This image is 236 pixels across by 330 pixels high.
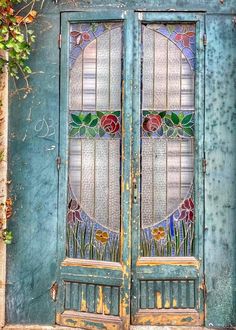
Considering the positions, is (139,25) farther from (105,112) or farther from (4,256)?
(4,256)

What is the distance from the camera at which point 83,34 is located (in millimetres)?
4086

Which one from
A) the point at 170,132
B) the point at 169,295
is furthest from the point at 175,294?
the point at 170,132

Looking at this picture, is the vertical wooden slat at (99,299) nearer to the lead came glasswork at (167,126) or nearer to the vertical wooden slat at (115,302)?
the vertical wooden slat at (115,302)

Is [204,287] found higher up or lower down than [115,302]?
higher up

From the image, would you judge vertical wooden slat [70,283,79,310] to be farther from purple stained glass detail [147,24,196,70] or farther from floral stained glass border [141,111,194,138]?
purple stained glass detail [147,24,196,70]

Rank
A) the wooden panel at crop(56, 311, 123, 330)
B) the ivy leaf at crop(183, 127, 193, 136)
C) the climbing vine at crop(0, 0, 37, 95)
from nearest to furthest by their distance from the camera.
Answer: the climbing vine at crop(0, 0, 37, 95) < the wooden panel at crop(56, 311, 123, 330) < the ivy leaf at crop(183, 127, 193, 136)

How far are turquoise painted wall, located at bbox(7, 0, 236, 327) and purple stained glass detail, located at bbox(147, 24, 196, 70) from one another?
13 cm

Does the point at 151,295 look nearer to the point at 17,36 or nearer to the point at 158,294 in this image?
the point at 158,294

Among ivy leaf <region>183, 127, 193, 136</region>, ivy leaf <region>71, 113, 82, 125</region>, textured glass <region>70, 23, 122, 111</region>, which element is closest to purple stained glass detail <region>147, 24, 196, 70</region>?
textured glass <region>70, 23, 122, 111</region>

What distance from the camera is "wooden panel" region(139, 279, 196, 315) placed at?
3.97 metres

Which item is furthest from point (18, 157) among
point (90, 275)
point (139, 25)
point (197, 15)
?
point (197, 15)

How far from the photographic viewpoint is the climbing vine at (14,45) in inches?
148

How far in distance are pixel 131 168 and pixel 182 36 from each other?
3.94ft

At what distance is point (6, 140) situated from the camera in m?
4.10
